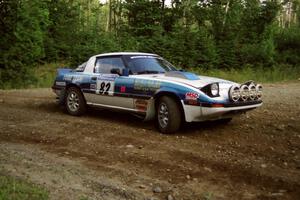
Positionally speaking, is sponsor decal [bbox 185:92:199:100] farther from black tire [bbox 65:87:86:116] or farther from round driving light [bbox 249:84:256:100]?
black tire [bbox 65:87:86:116]

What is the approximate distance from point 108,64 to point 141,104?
1.54m

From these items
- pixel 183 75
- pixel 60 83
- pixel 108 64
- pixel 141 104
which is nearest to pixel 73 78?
pixel 60 83

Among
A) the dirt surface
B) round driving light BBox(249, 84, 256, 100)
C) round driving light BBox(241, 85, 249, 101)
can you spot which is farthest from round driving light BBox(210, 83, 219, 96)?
the dirt surface

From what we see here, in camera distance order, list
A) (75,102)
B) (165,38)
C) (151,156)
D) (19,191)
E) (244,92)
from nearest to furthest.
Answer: (19,191) → (151,156) → (244,92) → (75,102) → (165,38)

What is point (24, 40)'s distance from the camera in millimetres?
22266

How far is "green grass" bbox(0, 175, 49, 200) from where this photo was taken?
185 inches

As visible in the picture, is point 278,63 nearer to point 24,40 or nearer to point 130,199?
point 24,40

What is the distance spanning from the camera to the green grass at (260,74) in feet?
73.0

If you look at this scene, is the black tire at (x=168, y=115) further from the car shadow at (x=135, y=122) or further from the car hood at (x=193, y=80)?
the car hood at (x=193, y=80)

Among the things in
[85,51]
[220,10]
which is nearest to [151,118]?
[85,51]

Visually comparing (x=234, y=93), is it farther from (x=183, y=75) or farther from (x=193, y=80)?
(x=183, y=75)

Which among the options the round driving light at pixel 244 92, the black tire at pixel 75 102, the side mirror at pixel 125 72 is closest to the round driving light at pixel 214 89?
the round driving light at pixel 244 92

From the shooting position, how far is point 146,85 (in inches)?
336

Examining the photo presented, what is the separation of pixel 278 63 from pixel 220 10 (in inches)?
265
